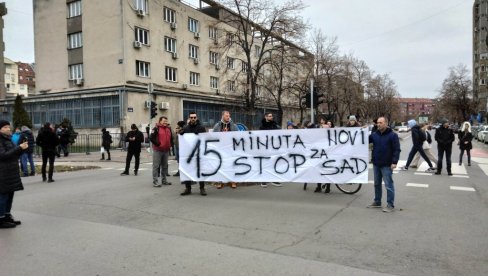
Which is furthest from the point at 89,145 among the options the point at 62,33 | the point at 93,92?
the point at 62,33

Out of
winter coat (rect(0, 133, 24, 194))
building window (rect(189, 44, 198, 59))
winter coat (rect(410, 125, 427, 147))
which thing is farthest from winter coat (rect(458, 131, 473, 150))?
building window (rect(189, 44, 198, 59))

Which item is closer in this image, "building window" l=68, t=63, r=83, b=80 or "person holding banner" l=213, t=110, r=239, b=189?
"person holding banner" l=213, t=110, r=239, b=189

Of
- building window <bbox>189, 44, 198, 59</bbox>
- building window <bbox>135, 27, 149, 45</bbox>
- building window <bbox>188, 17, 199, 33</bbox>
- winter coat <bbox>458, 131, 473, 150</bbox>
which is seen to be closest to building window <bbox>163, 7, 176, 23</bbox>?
building window <bbox>188, 17, 199, 33</bbox>

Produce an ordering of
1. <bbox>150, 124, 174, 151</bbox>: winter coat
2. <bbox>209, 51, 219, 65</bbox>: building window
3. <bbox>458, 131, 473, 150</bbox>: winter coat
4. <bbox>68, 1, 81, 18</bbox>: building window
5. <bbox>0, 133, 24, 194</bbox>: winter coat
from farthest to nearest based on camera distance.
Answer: <bbox>209, 51, 219, 65</bbox>: building window < <bbox>68, 1, 81, 18</bbox>: building window < <bbox>458, 131, 473, 150</bbox>: winter coat < <bbox>150, 124, 174, 151</bbox>: winter coat < <bbox>0, 133, 24, 194</bbox>: winter coat

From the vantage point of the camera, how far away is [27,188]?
35.8ft

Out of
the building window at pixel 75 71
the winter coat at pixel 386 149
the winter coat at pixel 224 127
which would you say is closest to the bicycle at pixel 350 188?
the winter coat at pixel 386 149

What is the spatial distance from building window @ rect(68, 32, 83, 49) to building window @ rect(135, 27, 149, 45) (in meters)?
5.33

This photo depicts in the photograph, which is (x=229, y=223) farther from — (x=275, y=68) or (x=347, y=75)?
(x=347, y=75)

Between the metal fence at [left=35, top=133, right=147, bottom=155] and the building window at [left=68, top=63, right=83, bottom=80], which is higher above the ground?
the building window at [left=68, top=63, right=83, bottom=80]

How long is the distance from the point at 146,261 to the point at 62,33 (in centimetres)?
3626

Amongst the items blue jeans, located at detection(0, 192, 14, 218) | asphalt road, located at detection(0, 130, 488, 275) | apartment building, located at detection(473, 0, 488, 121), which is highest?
apartment building, located at detection(473, 0, 488, 121)

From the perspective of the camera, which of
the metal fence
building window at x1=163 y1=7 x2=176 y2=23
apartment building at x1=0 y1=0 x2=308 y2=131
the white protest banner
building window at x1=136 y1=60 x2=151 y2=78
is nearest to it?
the white protest banner

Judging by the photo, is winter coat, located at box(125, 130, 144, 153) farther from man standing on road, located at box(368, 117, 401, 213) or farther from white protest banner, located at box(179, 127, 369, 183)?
man standing on road, located at box(368, 117, 401, 213)

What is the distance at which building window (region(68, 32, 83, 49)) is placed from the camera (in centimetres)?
3472
